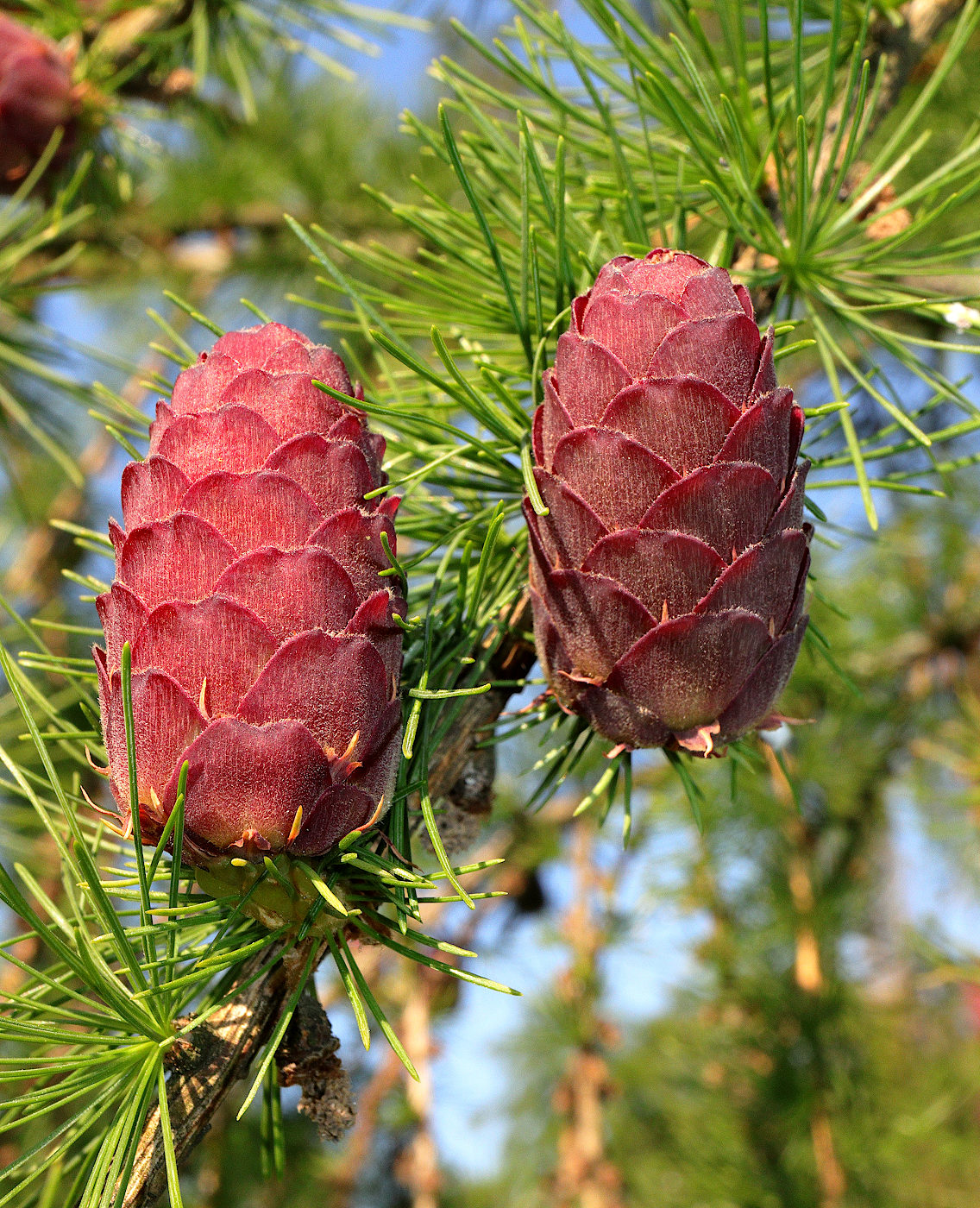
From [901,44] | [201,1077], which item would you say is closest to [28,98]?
[901,44]

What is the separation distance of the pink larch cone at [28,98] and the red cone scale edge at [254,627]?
68cm

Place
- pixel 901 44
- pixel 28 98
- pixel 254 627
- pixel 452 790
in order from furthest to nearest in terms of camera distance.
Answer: pixel 28 98
pixel 901 44
pixel 452 790
pixel 254 627

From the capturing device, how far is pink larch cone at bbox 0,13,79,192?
964 millimetres

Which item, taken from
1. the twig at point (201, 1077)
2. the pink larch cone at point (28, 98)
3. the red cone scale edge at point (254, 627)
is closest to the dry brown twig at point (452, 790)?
the twig at point (201, 1077)

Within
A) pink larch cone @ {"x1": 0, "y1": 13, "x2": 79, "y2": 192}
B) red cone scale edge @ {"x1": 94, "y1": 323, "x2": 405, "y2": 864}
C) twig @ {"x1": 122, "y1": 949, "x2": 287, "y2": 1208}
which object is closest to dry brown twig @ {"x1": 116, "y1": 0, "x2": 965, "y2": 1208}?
twig @ {"x1": 122, "y1": 949, "x2": 287, "y2": 1208}

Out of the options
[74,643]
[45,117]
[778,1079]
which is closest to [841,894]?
[778,1079]

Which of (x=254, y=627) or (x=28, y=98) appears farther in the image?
(x=28, y=98)

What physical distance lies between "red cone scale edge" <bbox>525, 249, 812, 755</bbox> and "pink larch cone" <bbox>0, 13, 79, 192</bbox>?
0.76m

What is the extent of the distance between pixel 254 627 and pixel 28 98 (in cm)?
81

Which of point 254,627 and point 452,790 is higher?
point 254,627

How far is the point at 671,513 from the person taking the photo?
472mm

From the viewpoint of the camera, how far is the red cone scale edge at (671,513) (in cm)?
48

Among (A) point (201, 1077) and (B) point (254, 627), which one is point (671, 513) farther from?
(A) point (201, 1077)

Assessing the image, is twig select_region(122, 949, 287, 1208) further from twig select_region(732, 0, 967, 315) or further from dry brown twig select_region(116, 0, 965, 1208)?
twig select_region(732, 0, 967, 315)
